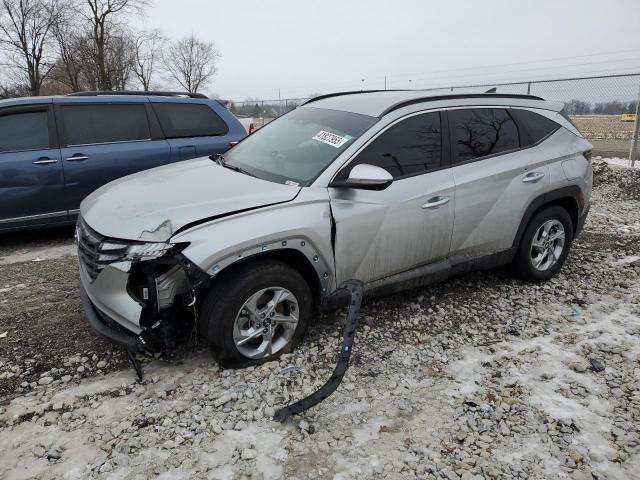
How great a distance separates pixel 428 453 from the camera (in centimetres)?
236

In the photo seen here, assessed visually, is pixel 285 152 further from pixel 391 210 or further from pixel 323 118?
pixel 391 210

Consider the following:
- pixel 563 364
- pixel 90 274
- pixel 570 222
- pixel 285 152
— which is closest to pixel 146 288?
pixel 90 274

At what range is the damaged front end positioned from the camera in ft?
8.40

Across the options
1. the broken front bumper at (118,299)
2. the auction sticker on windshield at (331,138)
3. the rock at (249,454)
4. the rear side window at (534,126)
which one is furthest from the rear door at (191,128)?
the rock at (249,454)

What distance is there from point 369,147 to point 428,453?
76.9 inches

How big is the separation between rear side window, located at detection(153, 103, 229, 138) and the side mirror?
3.74 metres

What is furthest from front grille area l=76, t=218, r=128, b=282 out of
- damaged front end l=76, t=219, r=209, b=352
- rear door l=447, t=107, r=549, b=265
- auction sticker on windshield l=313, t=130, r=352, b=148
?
rear door l=447, t=107, r=549, b=265

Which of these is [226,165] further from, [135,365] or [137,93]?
[137,93]

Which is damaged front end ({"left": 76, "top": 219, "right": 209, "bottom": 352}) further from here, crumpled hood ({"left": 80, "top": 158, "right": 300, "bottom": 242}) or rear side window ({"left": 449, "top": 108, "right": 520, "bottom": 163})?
rear side window ({"left": 449, "top": 108, "right": 520, "bottom": 163})

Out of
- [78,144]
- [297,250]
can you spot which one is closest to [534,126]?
[297,250]

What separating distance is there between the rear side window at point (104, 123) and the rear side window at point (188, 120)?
242mm

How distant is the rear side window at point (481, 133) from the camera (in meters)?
3.65

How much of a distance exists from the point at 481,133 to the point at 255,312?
2396 millimetres

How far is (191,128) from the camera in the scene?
241 inches
